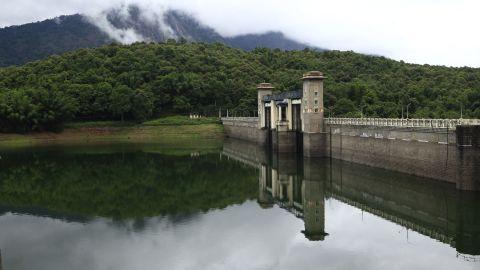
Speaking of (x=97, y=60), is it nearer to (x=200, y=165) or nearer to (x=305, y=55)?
(x=305, y=55)

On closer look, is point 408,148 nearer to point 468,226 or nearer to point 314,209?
point 314,209

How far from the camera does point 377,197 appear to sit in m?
36.5

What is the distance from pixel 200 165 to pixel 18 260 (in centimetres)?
3501

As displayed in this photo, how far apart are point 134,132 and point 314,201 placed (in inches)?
2807

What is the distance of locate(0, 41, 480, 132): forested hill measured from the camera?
313ft

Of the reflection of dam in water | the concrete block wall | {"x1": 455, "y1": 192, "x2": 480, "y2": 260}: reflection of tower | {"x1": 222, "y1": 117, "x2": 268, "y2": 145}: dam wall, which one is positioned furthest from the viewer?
{"x1": 222, "y1": 117, "x2": 268, "y2": 145}: dam wall

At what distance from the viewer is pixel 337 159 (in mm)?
57094

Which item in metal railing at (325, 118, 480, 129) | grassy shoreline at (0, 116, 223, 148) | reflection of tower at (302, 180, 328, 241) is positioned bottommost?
reflection of tower at (302, 180, 328, 241)

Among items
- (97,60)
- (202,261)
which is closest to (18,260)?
(202,261)

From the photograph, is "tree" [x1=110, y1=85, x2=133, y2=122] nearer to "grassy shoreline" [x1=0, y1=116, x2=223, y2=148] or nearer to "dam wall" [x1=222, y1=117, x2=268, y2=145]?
"grassy shoreline" [x1=0, y1=116, x2=223, y2=148]

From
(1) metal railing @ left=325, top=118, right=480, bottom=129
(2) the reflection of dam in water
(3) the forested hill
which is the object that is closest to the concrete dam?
(1) metal railing @ left=325, top=118, right=480, bottom=129

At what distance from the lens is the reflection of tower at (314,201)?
94.7 ft

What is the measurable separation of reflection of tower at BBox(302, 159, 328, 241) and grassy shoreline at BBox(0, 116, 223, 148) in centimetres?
5063

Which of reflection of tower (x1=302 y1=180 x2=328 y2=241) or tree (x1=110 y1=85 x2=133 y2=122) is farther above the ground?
tree (x1=110 y1=85 x2=133 y2=122)
